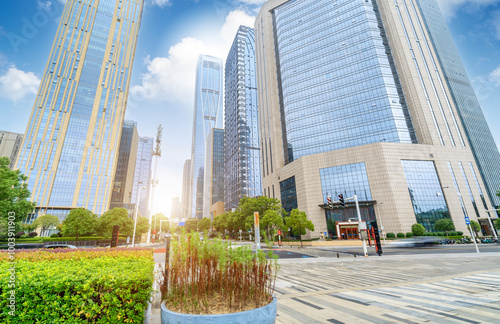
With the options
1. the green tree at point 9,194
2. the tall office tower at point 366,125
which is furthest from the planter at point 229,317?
the tall office tower at point 366,125

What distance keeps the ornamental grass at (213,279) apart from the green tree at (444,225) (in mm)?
51514

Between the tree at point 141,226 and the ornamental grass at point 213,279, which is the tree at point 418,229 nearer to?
the ornamental grass at point 213,279

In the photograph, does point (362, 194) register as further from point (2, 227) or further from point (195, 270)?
point (2, 227)

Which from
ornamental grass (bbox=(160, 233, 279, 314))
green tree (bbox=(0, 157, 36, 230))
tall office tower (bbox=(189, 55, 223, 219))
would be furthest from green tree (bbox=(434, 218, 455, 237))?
tall office tower (bbox=(189, 55, 223, 219))

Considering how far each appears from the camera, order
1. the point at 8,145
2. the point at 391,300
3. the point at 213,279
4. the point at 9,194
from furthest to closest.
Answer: the point at 8,145 < the point at 9,194 < the point at 391,300 < the point at 213,279

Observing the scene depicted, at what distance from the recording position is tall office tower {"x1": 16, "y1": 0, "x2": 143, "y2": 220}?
219 ft

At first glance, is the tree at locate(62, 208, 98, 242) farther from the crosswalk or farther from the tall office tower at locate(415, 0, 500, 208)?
the tall office tower at locate(415, 0, 500, 208)

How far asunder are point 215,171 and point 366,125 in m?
95.3

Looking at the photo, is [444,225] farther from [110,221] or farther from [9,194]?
[9,194]

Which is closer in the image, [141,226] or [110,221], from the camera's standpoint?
[110,221]

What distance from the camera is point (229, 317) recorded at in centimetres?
346

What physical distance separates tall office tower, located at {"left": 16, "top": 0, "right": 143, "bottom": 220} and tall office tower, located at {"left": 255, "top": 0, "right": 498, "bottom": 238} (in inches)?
2494

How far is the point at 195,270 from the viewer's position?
4488 mm

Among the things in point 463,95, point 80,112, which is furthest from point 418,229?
point 80,112
